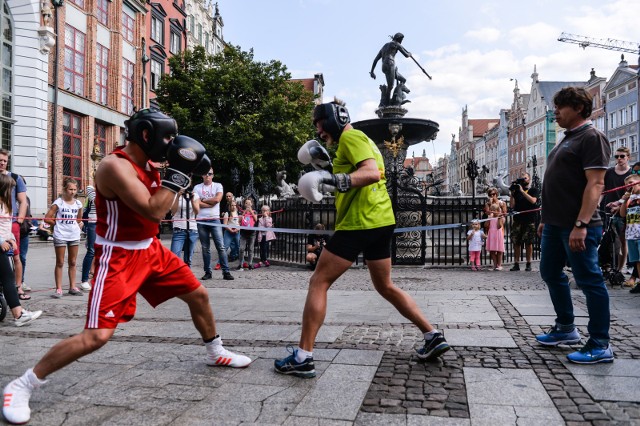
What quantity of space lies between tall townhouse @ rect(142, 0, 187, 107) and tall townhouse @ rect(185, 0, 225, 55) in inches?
76.5

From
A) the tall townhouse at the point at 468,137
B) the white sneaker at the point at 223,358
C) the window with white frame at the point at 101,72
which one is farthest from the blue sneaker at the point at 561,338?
the tall townhouse at the point at 468,137

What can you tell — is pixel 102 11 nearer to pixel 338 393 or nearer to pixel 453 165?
pixel 338 393

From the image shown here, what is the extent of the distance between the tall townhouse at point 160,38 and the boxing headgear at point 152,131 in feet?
111

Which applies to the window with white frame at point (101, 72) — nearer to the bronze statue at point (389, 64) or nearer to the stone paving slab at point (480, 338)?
the bronze statue at point (389, 64)

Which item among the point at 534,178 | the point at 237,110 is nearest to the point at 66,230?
the point at 534,178

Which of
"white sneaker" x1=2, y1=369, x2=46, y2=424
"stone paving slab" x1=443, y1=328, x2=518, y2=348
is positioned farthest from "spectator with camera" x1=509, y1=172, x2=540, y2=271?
"white sneaker" x1=2, y1=369, x2=46, y2=424

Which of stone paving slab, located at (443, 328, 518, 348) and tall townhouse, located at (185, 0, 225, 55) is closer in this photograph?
stone paving slab, located at (443, 328, 518, 348)

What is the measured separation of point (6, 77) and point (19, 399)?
25244mm

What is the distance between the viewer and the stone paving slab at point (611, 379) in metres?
3.04

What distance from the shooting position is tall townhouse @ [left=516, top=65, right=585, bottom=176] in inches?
2616

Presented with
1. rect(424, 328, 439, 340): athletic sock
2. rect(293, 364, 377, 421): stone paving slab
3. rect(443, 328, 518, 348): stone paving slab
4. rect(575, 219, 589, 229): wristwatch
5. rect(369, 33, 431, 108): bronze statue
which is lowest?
rect(293, 364, 377, 421): stone paving slab

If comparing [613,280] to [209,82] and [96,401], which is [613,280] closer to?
[96,401]

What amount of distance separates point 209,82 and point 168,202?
31288mm

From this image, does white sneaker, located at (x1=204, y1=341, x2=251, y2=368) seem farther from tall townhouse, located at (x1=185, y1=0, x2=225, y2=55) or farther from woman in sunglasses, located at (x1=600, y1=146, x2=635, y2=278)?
tall townhouse, located at (x1=185, y1=0, x2=225, y2=55)
